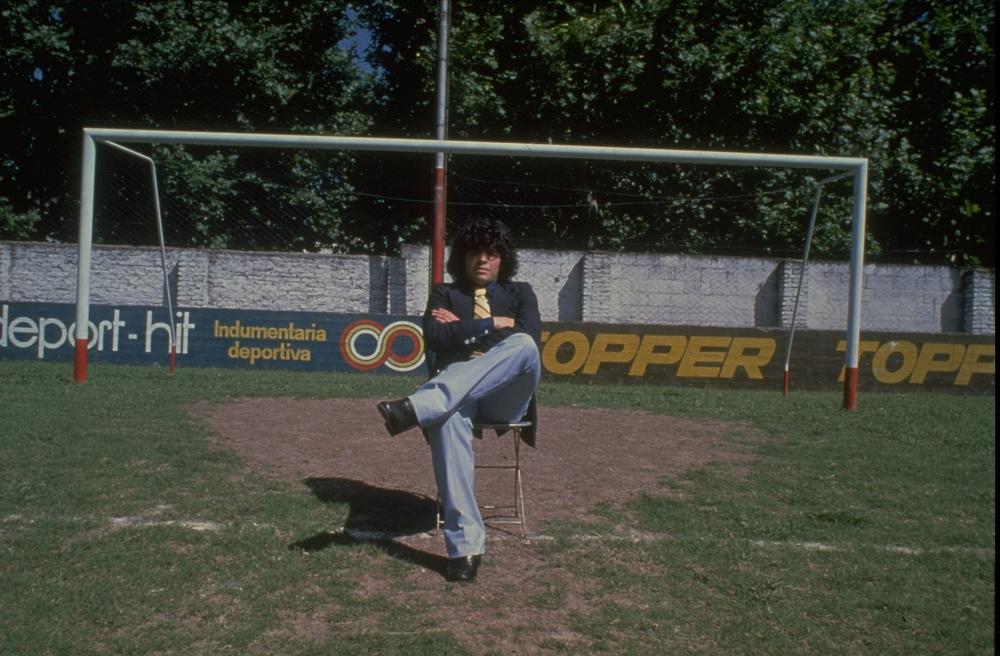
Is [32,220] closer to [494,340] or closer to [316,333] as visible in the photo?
[316,333]

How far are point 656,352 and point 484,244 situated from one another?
361 inches

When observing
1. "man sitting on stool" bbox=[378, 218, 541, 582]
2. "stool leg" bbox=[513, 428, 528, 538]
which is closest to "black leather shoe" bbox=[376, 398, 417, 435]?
"man sitting on stool" bbox=[378, 218, 541, 582]

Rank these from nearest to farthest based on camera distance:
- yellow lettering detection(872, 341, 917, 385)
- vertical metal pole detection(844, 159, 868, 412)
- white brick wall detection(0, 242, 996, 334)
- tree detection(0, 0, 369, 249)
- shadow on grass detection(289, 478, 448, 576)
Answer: shadow on grass detection(289, 478, 448, 576)
vertical metal pole detection(844, 159, 868, 412)
yellow lettering detection(872, 341, 917, 385)
tree detection(0, 0, 369, 249)
white brick wall detection(0, 242, 996, 334)

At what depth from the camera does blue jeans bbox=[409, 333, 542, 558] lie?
3680 mm

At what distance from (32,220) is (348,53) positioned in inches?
A: 284

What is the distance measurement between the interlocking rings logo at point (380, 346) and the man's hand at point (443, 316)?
29.9 feet

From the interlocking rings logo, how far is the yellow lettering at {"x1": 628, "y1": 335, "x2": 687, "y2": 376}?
3.27m

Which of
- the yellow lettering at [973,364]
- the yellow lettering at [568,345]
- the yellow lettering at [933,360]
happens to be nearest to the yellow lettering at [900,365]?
the yellow lettering at [933,360]

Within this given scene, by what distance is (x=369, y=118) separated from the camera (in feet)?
61.7

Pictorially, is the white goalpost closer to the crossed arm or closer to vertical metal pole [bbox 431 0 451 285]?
the crossed arm

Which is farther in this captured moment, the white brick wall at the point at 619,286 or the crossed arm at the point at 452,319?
the white brick wall at the point at 619,286

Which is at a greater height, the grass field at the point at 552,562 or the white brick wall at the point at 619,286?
the white brick wall at the point at 619,286

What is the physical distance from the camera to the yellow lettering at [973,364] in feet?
45.5

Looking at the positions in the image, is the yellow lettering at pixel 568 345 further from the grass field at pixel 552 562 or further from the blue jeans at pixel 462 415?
the blue jeans at pixel 462 415
